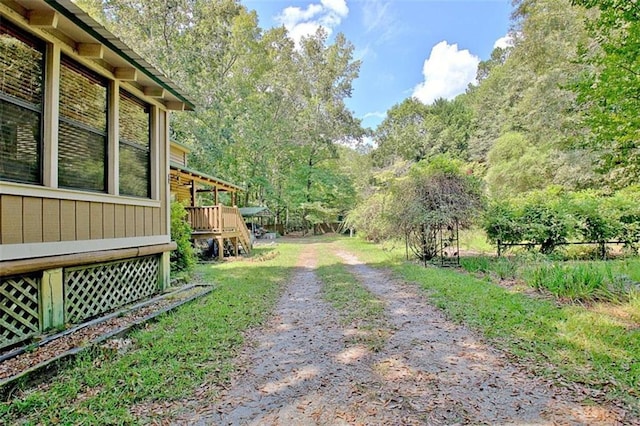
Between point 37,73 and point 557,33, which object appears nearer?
point 37,73

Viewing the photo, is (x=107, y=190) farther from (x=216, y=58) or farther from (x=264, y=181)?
(x=264, y=181)

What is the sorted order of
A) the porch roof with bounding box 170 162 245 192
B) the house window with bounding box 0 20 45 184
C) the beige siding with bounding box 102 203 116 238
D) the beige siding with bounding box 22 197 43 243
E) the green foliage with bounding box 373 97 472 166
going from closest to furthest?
1. the house window with bounding box 0 20 45 184
2. the beige siding with bounding box 22 197 43 243
3. the beige siding with bounding box 102 203 116 238
4. the porch roof with bounding box 170 162 245 192
5. the green foliage with bounding box 373 97 472 166

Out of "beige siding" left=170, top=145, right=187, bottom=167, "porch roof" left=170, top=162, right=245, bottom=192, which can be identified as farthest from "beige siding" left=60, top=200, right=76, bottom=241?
"beige siding" left=170, top=145, right=187, bottom=167

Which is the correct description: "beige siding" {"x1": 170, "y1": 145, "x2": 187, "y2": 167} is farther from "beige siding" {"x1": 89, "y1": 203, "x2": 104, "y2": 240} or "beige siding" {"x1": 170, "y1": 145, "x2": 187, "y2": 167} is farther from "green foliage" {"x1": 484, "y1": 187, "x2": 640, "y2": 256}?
"green foliage" {"x1": 484, "y1": 187, "x2": 640, "y2": 256}

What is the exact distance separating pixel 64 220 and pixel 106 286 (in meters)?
1.29

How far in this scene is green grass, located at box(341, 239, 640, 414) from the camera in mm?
2705

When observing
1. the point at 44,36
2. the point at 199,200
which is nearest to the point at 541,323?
the point at 44,36

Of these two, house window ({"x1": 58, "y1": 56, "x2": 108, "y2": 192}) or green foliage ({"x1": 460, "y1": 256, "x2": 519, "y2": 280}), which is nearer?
house window ({"x1": 58, "y1": 56, "x2": 108, "y2": 192})

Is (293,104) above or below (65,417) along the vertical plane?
above

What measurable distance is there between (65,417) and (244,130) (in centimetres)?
2057

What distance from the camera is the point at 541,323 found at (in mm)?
3949

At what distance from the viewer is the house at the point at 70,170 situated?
3.33 m

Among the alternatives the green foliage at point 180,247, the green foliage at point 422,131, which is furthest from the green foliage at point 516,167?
the green foliage at point 180,247

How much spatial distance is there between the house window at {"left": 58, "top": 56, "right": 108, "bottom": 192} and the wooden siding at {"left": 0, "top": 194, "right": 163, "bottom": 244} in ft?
0.98
